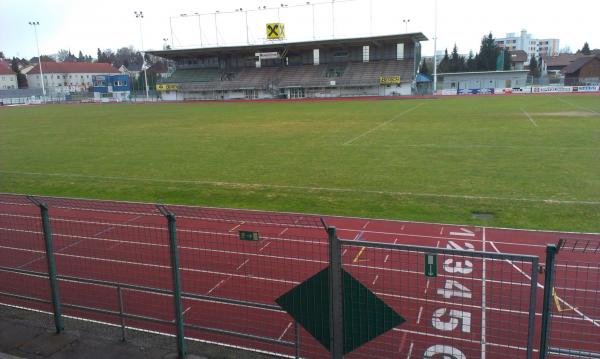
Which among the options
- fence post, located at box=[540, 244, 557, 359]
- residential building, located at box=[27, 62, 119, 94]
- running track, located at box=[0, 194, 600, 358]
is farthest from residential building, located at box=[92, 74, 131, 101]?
fence post, located at box=[540, 244, 557, 359]

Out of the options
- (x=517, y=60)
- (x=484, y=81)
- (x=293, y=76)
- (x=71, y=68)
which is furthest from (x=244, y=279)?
(x=71, y=68)

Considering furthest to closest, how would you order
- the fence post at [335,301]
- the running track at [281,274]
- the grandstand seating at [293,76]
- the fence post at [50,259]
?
the grandstand seating at [293,76], the running track at [281,274], the fence post at [50,259], the fence post at [335,301]

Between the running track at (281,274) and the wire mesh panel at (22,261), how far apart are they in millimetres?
35

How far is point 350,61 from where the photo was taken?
288 ft

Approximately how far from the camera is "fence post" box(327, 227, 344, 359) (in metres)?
4.76

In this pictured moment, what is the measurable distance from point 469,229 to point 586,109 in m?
37.0

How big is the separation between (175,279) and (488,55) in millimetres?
112856

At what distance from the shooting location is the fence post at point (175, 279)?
5293 mm

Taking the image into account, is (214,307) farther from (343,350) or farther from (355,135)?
(355,135)

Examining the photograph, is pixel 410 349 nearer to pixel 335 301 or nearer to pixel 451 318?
pixel 451 318

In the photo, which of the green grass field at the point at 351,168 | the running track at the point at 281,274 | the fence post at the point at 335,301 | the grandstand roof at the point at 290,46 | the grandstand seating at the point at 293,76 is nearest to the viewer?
the fence post at the point at 335,301

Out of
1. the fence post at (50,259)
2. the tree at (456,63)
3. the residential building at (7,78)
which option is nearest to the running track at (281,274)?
the fence post at (50,259)

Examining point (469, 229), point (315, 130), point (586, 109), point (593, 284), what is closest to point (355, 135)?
point (315, 130)

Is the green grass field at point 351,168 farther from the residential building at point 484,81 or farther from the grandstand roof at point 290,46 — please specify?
the residential building at point 484,81
